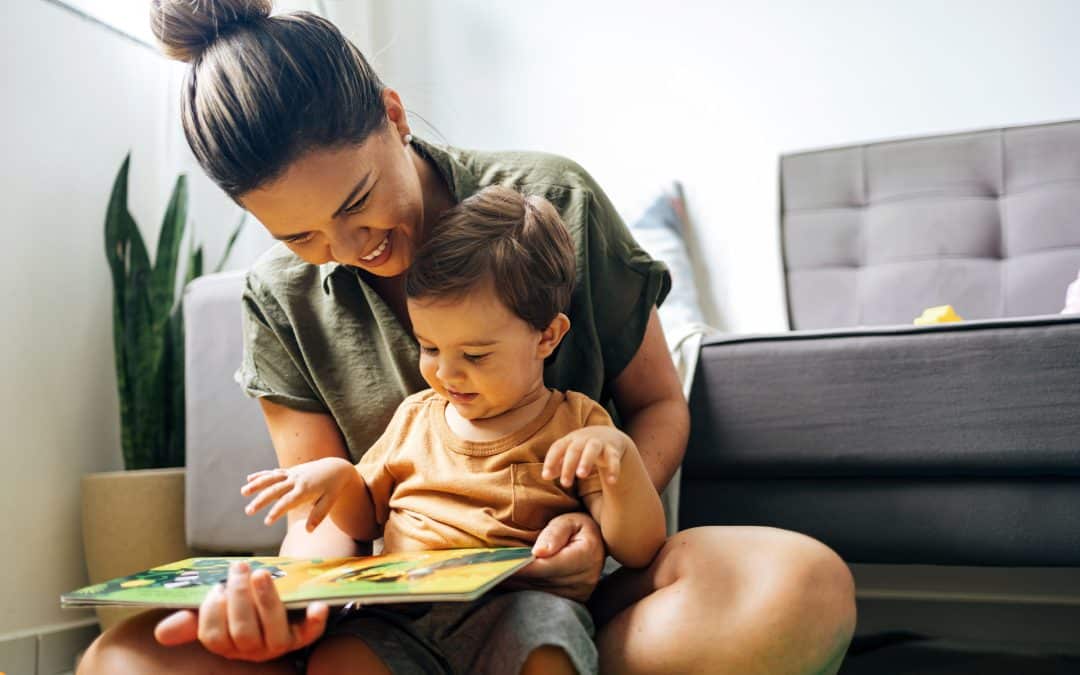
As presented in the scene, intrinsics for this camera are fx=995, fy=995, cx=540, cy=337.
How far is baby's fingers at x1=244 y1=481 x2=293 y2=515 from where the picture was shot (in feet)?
2.49

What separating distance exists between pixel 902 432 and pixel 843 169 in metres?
1.05

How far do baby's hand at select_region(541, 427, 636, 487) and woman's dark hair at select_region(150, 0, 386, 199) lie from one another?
0.33m

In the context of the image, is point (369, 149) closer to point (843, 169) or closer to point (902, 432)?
point (902, 432)

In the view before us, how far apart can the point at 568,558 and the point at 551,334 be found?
0.72ft

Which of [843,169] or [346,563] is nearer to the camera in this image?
[346,563]

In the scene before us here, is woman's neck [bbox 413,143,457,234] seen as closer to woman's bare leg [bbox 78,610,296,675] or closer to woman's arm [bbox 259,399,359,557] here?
woman's arm [bbox 259,399,359,557]

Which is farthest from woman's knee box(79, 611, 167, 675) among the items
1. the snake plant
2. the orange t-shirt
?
the snake plant

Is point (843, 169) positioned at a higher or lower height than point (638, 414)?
higher

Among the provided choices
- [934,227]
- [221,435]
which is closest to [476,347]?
[221,435]

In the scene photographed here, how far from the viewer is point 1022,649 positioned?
1.37 metres

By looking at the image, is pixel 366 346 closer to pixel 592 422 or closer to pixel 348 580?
pixel 592 422

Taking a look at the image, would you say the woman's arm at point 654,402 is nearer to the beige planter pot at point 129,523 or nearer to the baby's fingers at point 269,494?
the baby's fingers at point 269,494

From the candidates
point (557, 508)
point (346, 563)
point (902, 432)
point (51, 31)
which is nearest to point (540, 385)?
point (557, 508)

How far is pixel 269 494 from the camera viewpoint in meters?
0.77
